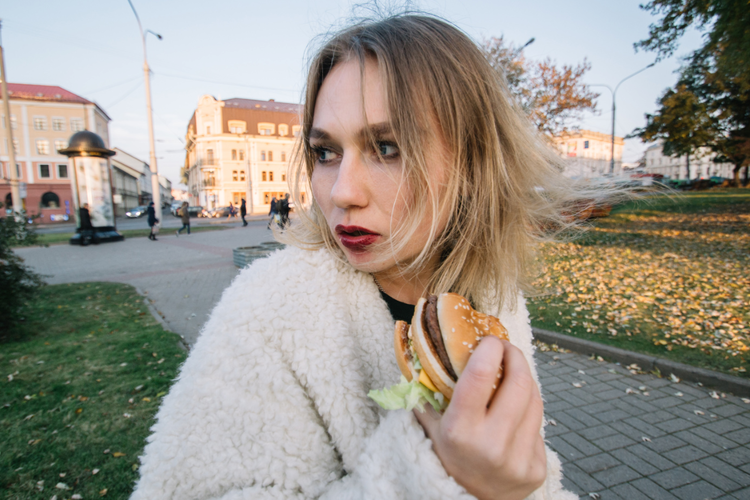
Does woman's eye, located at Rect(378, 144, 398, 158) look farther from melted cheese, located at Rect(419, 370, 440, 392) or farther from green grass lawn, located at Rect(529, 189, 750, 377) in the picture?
green grass lawn, located at Rect(529, 189, 750, 377)

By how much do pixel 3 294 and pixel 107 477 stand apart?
14.1 ft

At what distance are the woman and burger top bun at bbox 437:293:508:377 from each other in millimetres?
91

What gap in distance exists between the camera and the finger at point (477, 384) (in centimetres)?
72

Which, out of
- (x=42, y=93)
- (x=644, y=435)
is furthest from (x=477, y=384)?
(x=42, y=93)

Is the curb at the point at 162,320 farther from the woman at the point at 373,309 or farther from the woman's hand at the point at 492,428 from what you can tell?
the woman's hand at the point at 492,428

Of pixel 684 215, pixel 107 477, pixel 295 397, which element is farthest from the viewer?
pixel 684 215

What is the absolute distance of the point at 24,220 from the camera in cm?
629

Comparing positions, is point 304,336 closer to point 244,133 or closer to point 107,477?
point 107,477

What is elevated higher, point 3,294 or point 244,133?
point 244,133

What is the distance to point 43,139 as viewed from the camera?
46.0 metres

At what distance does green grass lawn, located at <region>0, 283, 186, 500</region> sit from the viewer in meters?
2.98

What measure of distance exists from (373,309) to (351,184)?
0.41 meters

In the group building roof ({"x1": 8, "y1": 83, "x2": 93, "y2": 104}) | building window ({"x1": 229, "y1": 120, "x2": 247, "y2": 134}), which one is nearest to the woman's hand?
building roof ({"x1": 8, "y1": 83, "x2": 93, "y2": 104})

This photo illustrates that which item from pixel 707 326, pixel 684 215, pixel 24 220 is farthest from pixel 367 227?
pixel 684 215
